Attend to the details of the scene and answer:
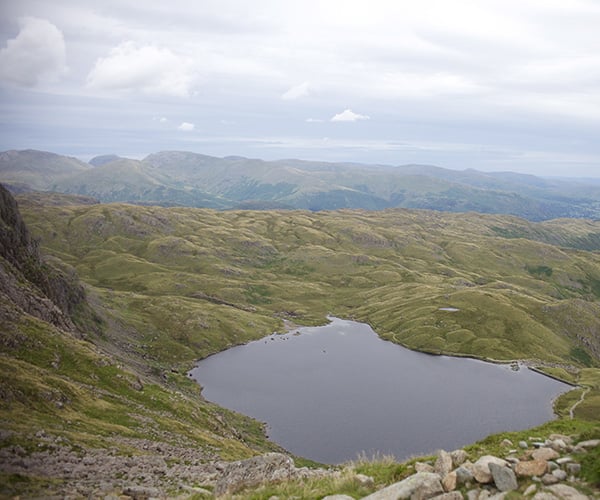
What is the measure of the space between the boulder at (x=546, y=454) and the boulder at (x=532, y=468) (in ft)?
3.41

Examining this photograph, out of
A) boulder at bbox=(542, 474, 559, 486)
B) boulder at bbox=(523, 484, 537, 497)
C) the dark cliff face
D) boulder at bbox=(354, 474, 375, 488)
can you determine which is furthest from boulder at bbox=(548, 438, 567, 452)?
the dark cliff face

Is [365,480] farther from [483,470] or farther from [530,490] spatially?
[530,490]

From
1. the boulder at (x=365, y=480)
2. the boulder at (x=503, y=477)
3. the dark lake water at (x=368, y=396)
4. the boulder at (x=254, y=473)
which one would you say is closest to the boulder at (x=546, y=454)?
the boulder at (x=503, y=477)

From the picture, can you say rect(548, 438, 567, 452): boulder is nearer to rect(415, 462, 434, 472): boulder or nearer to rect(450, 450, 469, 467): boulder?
rect(450, 450, 469, 467): boulder

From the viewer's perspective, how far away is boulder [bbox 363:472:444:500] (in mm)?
18406

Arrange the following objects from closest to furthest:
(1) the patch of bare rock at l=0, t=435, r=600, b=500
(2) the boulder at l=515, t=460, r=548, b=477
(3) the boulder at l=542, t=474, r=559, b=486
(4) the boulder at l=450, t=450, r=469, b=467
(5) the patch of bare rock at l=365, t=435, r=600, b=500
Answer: (5) the patch of bare rock at l=365, t=435, r=600, b=500 < (3) the boulder at l=542, t=474, r=559, b=486 < (1) the patch of bare rock at l=0, t=435, r=600, b=500 < (2) the boulder at l=515, t=460, r=548, b=477 < (4) the boulder at l=450, t=450, r=469, b=467

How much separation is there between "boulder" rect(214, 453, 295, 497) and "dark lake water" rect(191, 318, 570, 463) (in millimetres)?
68992

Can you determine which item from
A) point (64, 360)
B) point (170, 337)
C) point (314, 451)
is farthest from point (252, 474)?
point (170, 337)

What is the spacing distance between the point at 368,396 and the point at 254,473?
118441 mm

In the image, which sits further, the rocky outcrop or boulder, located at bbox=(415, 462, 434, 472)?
the rocky outcrop

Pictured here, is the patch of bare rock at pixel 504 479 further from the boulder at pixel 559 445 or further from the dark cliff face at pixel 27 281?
the dark cliff face at pixel 27 281

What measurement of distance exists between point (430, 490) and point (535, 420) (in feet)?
436

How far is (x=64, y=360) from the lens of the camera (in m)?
73.5

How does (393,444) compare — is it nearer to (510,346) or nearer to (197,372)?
(197,372)
